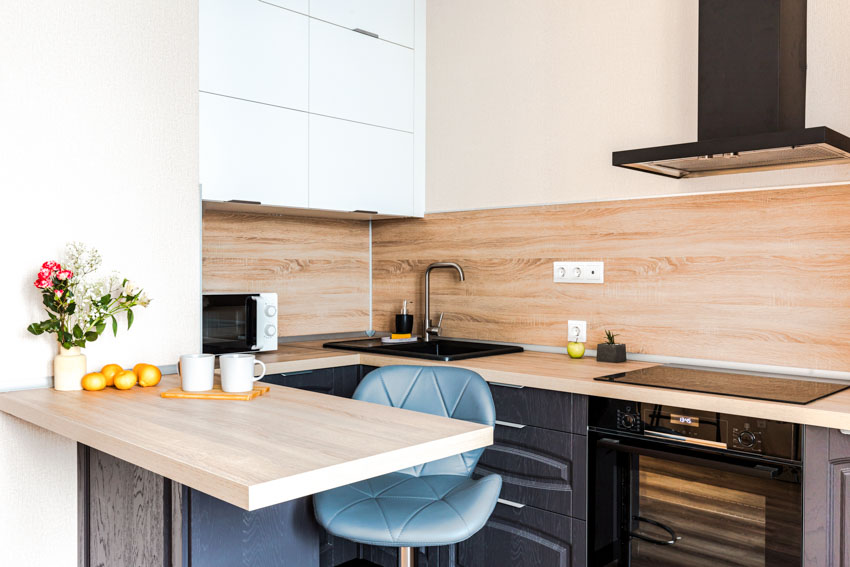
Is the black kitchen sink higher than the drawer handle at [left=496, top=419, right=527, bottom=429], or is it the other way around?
the black kitchen sink

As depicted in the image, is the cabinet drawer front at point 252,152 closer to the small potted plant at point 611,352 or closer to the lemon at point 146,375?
the lemon at point 146,375

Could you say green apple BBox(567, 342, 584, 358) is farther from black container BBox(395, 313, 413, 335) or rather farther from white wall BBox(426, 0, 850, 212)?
black container BBox(395, 313, 413, 335)

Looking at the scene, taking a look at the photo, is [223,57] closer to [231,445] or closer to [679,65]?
[679,65]

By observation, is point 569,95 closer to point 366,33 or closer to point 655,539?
point 366,33

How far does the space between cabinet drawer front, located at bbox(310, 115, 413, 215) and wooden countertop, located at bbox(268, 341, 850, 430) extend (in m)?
0.70

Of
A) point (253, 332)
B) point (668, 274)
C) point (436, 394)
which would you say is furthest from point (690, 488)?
point (253, 332)

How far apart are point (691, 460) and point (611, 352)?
2.32 feet

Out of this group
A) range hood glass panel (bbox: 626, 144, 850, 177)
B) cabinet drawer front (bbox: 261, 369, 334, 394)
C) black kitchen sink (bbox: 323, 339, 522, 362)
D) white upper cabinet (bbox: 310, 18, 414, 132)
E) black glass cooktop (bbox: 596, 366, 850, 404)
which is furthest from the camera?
white upper cabinet (bbox: 310, 18, 414, 132)

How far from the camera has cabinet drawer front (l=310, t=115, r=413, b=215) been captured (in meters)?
2.96

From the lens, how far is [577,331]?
9.23ft

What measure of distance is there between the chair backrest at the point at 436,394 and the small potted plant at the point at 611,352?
32.5 inches

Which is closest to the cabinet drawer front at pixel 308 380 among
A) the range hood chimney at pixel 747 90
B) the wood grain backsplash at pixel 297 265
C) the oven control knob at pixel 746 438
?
the wood grain backsplash at pixel 297 265

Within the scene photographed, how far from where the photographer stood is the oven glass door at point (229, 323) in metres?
2.71

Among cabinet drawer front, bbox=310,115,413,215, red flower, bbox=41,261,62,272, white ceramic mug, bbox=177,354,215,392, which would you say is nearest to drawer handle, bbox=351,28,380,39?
cabinet drawer front, bbox=310,115,413,215
